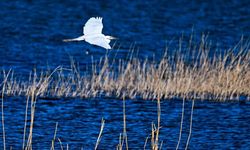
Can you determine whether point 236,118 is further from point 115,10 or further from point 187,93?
point 115,10

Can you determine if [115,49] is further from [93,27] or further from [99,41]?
[99,41]

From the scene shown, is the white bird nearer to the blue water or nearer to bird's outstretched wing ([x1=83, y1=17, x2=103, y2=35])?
bird's outstretched wing ([x1=83, y1=17, x2=103, y2=35])

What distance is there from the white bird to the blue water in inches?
91.9

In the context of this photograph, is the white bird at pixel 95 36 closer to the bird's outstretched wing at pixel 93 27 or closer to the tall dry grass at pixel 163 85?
the bird's outstretched wing at pixel 93 27

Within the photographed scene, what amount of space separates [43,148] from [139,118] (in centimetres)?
298

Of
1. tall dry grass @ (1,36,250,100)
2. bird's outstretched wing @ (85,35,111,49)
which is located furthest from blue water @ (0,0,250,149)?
bird's outstretched wing @ (85,35,111,49)

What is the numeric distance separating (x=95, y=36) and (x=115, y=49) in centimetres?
1383

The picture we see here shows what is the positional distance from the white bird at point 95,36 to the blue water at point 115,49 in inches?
91.9

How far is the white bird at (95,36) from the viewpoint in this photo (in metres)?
11.0

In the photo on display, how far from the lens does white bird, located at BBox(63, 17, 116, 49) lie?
11.0 metres

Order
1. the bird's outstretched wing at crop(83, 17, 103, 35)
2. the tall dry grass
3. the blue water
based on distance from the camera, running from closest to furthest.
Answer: the bird's outstretched wing at crop(83, 17, 103, 35) → the blue water → the tall dry grass

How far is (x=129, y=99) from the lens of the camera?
17156 millimetres

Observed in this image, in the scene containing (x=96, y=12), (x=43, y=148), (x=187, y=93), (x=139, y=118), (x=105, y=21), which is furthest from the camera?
(x=96, y=12)

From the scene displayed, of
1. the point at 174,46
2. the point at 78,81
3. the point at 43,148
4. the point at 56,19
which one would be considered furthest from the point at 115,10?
the point at 43,148
